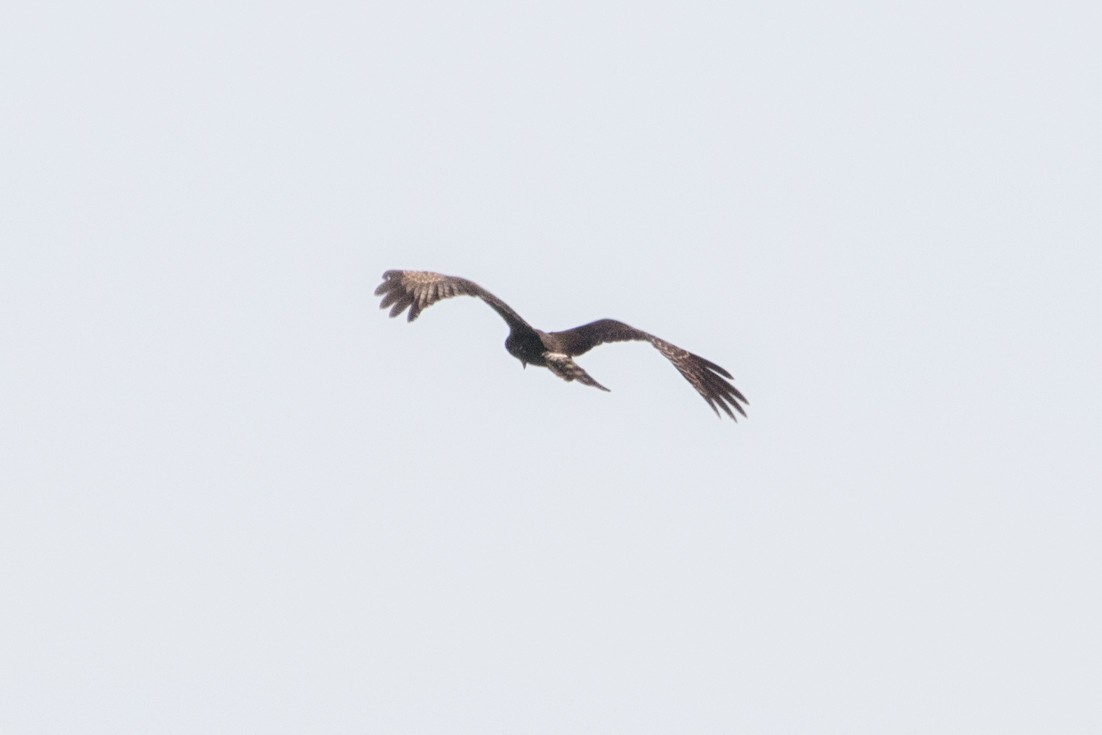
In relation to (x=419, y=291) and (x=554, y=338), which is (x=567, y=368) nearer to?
(x=554, y=338)

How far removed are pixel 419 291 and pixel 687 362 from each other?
370cm

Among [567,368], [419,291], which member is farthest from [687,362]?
[419,291]

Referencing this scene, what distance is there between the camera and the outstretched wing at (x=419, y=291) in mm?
21125

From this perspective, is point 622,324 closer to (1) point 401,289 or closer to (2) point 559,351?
(2) point 559,351

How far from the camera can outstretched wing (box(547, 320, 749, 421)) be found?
71.2 feet

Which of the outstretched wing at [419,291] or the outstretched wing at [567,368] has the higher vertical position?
the outstretched wing at [419,291]

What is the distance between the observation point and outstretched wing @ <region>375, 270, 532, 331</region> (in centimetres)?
2112

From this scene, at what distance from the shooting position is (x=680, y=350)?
21984mm

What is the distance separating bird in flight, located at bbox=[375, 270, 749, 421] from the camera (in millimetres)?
21141

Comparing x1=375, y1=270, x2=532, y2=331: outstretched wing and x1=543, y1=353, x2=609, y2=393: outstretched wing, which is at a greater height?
x1=375, y1=270, x2=532, y2=331: outstretched wing

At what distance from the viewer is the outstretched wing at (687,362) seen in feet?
71.2

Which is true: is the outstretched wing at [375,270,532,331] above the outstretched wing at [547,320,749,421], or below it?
above

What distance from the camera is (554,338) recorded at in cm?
2153

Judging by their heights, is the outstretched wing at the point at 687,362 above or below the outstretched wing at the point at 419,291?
below
